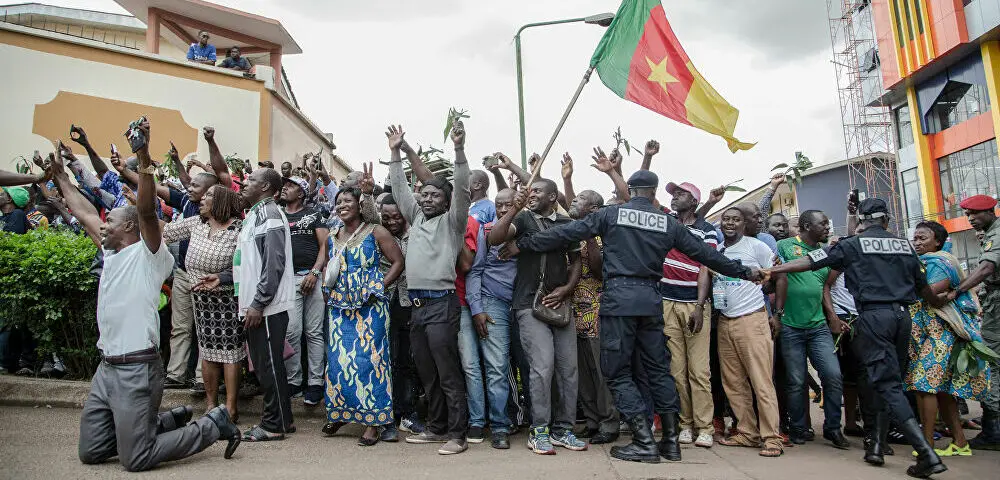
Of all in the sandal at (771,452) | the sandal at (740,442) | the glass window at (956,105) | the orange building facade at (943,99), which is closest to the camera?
the sandal at (771,452)

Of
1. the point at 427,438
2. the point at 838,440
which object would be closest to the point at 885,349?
the point at 838,440

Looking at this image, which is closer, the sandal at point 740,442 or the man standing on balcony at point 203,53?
the sandal at point 740,442

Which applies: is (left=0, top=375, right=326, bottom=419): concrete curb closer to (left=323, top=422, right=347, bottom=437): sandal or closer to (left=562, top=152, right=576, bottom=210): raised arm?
(left=323, top=422, right=347, bottom=437): sandal

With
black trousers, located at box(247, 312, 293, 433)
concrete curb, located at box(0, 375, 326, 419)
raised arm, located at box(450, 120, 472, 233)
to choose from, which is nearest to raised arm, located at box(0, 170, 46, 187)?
concrete curb, located at box(0, 375, 326, 419)

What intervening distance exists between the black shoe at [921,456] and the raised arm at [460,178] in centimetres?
362

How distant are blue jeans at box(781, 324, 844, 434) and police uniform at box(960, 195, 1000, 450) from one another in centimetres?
127

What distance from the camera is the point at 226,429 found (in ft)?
14.6

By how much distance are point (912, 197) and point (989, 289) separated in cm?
2546

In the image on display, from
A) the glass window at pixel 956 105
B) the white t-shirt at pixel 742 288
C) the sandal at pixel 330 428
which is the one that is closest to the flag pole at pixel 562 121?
the white t-shirt at pixel 742 288

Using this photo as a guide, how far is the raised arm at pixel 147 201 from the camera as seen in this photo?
393 cm

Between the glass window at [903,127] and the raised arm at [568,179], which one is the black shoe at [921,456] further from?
the glass window at [903,127]

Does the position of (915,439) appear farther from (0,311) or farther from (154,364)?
(0,311)

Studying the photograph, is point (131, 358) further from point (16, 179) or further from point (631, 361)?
point (631, 361)

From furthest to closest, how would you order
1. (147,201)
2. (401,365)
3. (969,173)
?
(969,173)
(401,365)
(147,201)
